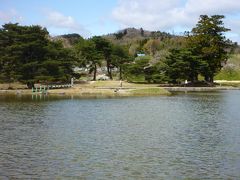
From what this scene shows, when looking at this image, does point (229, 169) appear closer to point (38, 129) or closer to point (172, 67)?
point (38, 129)

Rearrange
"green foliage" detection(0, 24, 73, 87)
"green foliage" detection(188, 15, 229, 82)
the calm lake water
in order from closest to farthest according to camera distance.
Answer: the calm lake water < "green foliage" detection(0, 24, 73, 87) < "green foliage" detection(188, 15, 229, 82)

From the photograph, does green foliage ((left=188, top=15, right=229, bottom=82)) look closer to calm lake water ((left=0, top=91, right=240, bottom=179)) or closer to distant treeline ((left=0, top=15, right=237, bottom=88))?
distant treeline ((left=0, top=15, right=237, bottom=88))

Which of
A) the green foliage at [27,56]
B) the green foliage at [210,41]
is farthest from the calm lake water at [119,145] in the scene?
the green foliage at [210,41]

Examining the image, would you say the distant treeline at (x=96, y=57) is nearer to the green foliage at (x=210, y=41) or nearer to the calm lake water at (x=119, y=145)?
the green foliage at (x=210, y=41)

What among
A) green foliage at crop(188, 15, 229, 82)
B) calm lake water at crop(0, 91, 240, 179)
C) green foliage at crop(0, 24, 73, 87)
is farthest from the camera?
green foliage at crop(188, 15, 229, 82)

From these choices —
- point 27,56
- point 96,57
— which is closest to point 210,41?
point 96,57

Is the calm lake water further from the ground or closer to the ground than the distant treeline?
closer to the ground

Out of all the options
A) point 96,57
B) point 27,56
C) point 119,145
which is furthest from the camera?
point 96,57

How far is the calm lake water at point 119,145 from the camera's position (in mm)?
18406

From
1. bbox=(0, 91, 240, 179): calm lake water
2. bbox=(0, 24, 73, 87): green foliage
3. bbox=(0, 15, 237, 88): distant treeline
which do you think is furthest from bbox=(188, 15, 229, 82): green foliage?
bbox=(0, 91, 240, 179): calm lake water

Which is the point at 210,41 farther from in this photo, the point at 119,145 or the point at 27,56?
the point at 119,145

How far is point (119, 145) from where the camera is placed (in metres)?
24.3

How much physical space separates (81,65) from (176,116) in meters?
53.1

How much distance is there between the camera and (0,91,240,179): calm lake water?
1841 cm
